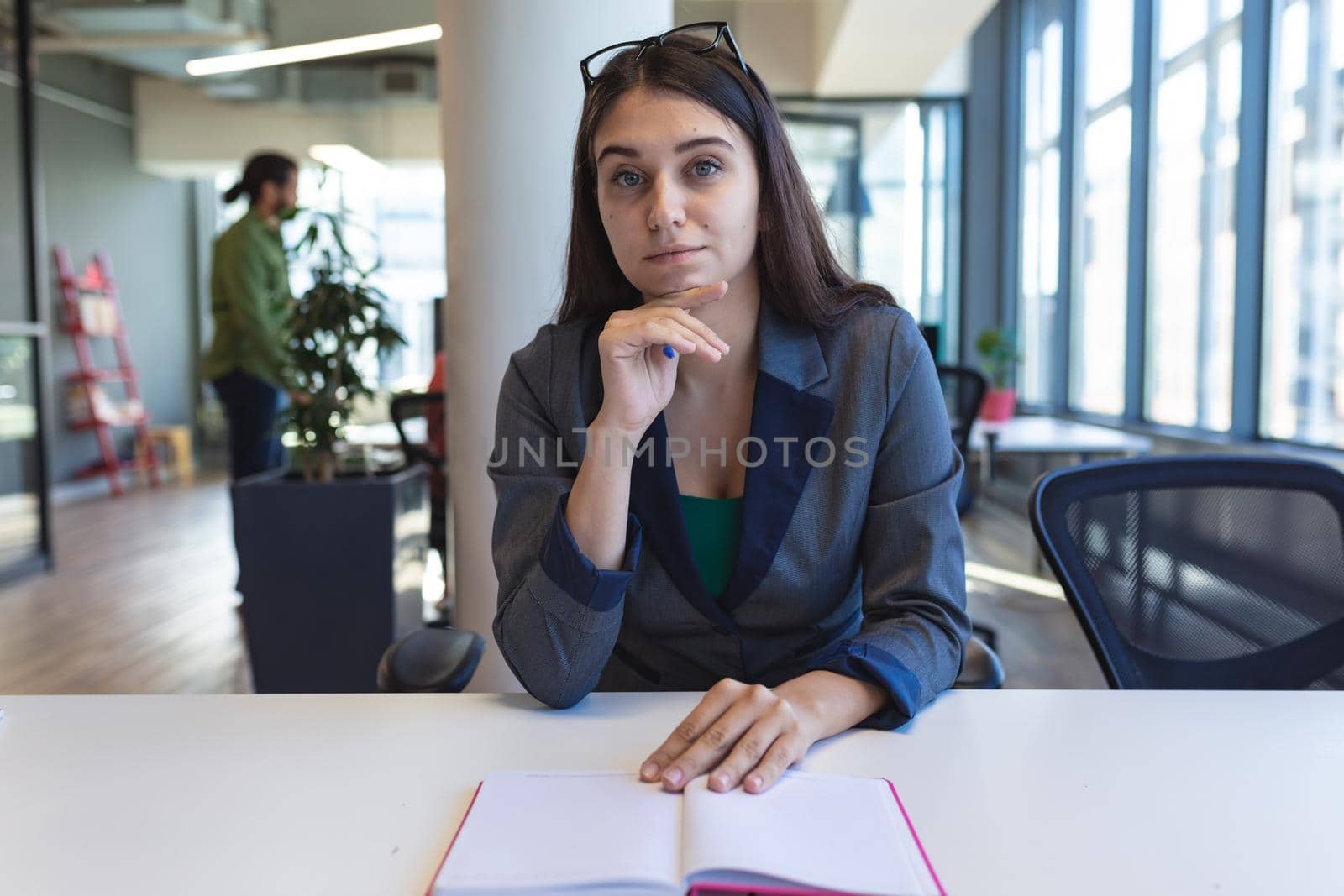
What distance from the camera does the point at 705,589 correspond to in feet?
3.91

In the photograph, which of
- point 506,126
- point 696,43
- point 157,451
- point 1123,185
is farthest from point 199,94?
point 696,43

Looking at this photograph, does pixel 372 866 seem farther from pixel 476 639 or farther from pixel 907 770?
pixel 476 639

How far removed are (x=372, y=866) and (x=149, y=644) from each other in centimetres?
351

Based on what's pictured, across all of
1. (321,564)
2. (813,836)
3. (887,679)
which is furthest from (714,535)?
(321,564)

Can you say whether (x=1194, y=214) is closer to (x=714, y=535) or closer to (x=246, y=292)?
(x=246, y=292)

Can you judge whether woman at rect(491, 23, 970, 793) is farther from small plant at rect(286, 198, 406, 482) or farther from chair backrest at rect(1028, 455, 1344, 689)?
small plant at rect(286, 198, 406, 482)

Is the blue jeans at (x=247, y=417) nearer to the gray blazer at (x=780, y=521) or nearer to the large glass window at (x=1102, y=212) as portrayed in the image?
the gray blazer at (x=780, y=521)

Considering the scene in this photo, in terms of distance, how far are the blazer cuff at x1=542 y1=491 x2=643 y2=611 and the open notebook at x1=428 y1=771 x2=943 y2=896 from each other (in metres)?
0.27

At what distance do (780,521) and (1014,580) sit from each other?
12.6 ft

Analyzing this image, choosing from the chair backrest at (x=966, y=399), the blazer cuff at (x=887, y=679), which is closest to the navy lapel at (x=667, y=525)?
the blazer cuff at (x=887, y=679)

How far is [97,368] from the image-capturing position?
848cm

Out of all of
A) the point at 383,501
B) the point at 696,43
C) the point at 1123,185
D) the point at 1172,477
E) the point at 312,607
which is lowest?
the point at 312,607

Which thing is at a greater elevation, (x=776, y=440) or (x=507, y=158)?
(x=507, y=158)

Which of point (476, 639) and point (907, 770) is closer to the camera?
point (907, 770)
